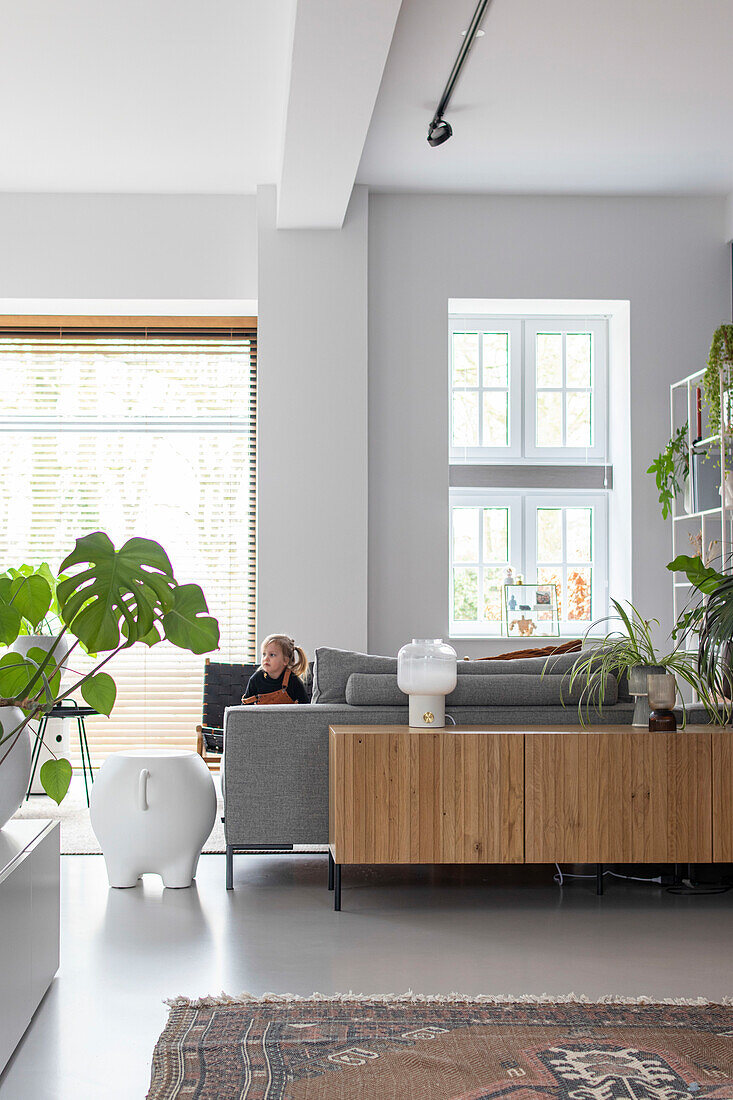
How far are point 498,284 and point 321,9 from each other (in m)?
3.00

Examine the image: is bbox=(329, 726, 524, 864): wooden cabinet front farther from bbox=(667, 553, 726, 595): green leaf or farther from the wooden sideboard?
bbox=(667, 553, 726, 595): green leaf

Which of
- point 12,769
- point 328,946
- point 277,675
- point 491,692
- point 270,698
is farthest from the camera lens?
point 277,675

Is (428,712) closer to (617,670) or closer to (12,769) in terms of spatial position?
(617,670)

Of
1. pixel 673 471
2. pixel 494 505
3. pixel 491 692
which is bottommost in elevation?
pixel 491 692

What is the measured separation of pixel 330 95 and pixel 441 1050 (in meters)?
3.63

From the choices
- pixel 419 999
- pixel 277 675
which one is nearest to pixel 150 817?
pixel 277 675

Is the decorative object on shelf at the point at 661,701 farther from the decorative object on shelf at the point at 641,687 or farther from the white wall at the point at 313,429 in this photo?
the white wall at the point at 313,429

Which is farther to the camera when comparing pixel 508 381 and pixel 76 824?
pixel 508 381

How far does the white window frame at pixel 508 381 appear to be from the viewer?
23.1 feet

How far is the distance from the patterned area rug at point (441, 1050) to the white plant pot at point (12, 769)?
2.09 feet

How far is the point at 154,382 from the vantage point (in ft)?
23.5

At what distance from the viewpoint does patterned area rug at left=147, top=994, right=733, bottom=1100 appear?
2223 millimetres

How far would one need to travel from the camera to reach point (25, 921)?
2.49m

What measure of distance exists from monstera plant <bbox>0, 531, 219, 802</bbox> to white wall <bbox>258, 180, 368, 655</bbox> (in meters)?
3.81
